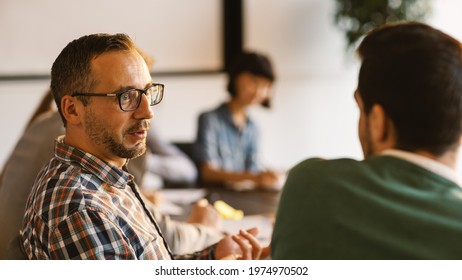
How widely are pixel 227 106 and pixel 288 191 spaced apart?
2.30m

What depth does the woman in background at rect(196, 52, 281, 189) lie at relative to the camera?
304 centimetres

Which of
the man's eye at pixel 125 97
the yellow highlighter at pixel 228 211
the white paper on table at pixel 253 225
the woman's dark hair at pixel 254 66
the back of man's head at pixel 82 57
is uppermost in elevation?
the back of man's head at pixel 82 57

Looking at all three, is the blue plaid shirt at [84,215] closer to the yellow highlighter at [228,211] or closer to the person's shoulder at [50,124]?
the person's shoulder at [50,124]

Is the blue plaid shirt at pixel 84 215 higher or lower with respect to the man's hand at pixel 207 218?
higher

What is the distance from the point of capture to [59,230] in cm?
98

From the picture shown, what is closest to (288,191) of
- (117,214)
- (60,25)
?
(117,214)

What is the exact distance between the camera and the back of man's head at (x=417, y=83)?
85 centimetres

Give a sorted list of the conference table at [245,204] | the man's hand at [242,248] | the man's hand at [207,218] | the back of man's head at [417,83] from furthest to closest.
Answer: the conference table at [245,204] < the man's hand at [207,218] < the man's hand at [242,248] < the back of man's head at [417,83]

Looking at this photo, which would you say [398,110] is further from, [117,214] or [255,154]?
[255,154]

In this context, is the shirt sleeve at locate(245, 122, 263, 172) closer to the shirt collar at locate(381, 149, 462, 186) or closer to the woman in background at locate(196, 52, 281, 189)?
the woman in background at locate(196, 52, 281, 189)

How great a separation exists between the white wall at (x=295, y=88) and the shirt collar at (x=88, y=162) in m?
3.58

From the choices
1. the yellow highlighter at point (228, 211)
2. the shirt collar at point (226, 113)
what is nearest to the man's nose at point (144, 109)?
the yellow highlighter at point (228, 211)

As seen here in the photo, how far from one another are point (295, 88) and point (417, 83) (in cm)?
412

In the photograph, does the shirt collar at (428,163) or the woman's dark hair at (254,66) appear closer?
the shirt collar at (428,163)
